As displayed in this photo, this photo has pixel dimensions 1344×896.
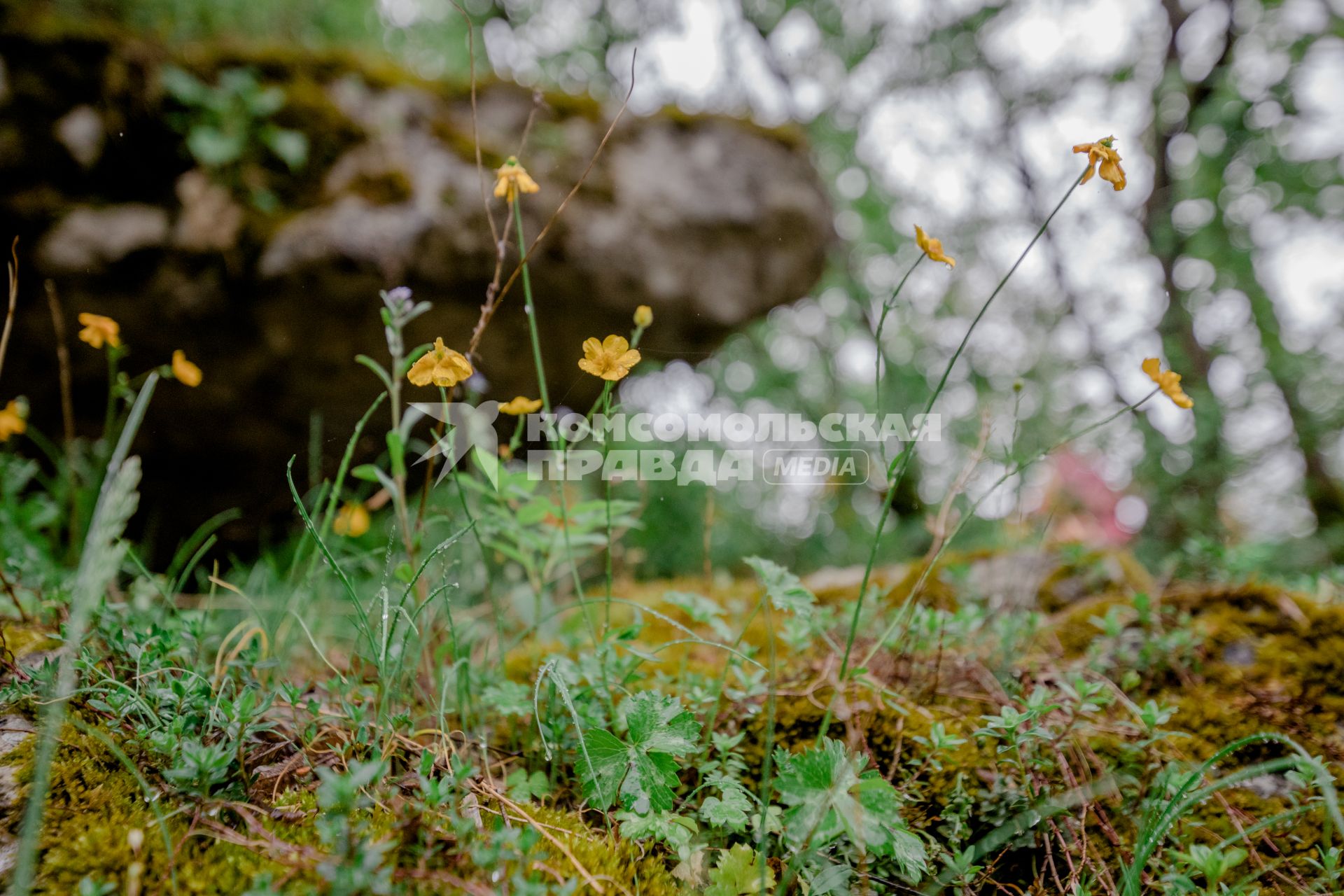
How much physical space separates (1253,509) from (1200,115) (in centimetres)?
319

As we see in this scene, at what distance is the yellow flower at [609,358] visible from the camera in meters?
1.04

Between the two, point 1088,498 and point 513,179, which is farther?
point 1088,498

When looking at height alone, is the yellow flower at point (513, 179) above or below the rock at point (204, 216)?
below

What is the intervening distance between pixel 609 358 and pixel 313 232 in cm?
237

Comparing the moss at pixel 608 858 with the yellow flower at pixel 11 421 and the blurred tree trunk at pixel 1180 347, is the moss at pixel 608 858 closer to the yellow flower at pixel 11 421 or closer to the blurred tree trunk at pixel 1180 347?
the yellow flower at pixel 11 421

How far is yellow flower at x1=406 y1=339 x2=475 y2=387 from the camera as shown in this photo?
1.00m

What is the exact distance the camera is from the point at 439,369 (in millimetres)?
1009

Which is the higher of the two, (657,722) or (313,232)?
(313,232)

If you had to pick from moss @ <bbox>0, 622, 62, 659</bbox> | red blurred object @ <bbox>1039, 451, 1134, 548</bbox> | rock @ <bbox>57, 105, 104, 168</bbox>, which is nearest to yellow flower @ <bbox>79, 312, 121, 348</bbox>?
moss @ <bbox>0, 622, 62, 659</bbox>

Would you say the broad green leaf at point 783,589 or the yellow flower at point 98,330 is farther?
the yellow flower at point 98,330

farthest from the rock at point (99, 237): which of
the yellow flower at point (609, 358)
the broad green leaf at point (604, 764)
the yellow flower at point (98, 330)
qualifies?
the broad green leaf at point (604, 764)

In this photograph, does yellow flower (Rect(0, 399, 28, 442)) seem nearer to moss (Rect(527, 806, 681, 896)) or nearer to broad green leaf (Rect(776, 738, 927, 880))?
moss (Rect(527, 806, 681, 896))

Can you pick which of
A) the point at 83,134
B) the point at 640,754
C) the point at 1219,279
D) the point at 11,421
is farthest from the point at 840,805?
→ the point at 1219,279

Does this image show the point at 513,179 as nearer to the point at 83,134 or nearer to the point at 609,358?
the point at 609,358
